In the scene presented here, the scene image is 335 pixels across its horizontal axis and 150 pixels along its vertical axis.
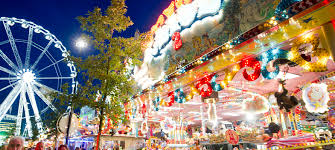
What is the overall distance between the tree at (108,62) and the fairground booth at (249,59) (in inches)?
74.7

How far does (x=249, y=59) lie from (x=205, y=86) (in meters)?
1.83

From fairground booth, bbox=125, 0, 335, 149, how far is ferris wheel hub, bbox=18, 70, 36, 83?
57.3 ft

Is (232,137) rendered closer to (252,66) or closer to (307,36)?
(252,66)

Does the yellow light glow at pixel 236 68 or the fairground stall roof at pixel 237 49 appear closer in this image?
the fairground stall roof at pixel 237 49

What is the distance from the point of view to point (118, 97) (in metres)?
6.71

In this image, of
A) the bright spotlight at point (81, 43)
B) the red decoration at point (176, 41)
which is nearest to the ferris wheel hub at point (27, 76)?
the bright spotlight at point (81, 43)

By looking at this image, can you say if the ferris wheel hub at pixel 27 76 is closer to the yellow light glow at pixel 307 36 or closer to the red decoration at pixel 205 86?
the red decoration at pixel 205 86

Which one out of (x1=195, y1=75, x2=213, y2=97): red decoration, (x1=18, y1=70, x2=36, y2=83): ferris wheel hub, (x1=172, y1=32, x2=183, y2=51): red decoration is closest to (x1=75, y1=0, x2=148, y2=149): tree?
(x1=172, y1=32, x2=183, y2=51): red decoration

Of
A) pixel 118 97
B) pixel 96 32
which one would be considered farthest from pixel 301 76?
pixel 96 32

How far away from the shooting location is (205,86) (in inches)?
266

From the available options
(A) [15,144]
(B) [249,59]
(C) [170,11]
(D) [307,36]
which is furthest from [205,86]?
(A) [15,144]

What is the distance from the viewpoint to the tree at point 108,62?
245 inches

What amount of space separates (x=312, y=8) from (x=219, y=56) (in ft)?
7.70

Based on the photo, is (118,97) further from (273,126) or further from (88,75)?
(273,126)
